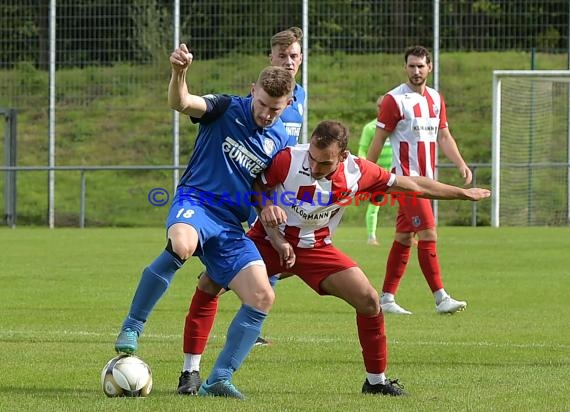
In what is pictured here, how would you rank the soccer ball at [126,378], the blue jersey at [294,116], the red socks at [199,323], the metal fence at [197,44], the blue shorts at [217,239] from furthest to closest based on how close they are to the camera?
the metal fence at [197,44], the blue jersey at [294,116], the red socks at [199,323], the blue shorts at [217,239], the soccer ball at [126,378]

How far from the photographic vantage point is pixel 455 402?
5609 millimetres

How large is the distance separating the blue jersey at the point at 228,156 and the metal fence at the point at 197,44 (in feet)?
57.7

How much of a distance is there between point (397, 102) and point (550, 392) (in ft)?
15.0

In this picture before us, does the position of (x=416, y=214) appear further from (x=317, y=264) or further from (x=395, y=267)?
(x=317, y=264)

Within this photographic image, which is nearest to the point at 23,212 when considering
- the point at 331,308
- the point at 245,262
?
the point at 331,308

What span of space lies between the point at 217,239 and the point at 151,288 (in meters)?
0.44

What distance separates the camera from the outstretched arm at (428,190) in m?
6.25

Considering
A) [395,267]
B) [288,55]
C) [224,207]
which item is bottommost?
[395,267]

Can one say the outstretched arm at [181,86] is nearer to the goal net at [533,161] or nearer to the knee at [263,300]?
the knee at [263,300]

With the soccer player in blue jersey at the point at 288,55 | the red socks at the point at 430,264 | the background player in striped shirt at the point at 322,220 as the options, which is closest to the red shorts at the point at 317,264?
the background player in striped shirt at the point at 322,220

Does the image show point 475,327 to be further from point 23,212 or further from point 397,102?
point 23,212

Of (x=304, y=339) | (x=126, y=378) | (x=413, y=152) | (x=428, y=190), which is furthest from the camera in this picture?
(x=413, y=152)

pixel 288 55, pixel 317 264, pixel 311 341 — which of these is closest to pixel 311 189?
pixel 317 264

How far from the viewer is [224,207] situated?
6.13 metres
